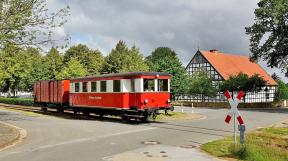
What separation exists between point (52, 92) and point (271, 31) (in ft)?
82.3

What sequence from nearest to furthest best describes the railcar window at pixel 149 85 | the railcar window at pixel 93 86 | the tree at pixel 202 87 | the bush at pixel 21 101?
the railcar window at pixel 149 85 → the railcar window at pixel 93 86 → the bush at pixel 21 101 → the tree at pixel 202 87

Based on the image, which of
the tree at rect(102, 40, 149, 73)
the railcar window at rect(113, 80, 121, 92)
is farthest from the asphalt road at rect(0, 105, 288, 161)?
the tree at rect(102, 40, 149, 73)

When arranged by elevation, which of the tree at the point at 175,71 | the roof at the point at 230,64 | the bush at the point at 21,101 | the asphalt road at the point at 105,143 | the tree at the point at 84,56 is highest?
the tree at the point at 84,56

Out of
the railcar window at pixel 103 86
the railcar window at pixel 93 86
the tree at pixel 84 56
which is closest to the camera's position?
the railcar window at pixel 103 86

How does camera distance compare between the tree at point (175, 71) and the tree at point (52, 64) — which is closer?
the tree at point (175, 71)

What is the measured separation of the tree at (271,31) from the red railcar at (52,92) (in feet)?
75.3

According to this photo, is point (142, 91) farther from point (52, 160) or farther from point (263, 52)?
A: point (263, 52)

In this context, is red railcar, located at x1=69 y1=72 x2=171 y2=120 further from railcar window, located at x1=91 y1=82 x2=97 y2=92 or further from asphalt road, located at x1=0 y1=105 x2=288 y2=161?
asphalt road, located at x1=0 y1=105 x2=288 y2=161

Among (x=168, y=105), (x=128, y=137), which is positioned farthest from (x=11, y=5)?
(x=168, y=105)

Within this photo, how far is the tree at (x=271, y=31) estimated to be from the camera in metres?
41.9

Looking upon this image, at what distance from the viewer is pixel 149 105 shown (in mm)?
24094

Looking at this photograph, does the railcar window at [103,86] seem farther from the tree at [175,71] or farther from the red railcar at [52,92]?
the tree at [175,71]

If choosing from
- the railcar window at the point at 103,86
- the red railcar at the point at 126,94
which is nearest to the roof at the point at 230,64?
the red railcar at the point at 126,94

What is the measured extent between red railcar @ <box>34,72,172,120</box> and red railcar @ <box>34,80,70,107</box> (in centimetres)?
374
